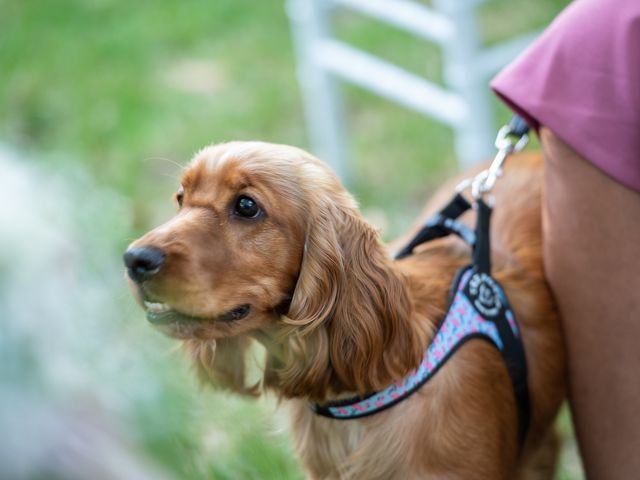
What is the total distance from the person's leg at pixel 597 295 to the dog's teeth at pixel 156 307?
3.97 feet

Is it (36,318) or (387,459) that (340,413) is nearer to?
(387,459)

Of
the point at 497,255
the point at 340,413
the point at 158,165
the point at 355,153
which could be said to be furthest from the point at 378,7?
the point at 340,413

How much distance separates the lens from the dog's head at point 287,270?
2.41m

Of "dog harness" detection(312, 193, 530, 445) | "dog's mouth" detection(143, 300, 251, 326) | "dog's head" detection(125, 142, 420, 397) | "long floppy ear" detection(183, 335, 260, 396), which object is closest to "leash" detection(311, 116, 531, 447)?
"dog harness" detection(312, 193, 530, 445)

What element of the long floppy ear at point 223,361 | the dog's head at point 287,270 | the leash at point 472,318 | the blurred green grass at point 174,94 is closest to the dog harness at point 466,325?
the leash at point 472,318

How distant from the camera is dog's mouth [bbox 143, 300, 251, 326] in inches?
94.7

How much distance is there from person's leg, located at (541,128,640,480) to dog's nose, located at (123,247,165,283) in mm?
1213

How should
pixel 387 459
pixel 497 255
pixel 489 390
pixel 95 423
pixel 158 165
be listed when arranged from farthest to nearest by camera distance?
pixel 158 165
pixel 497 255
pixel 489 390
pixel 387 459
pixel 95 423

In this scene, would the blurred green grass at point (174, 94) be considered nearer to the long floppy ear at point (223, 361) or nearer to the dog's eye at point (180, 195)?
the long floppy ear at point (223, 361)

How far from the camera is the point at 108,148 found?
243 inches

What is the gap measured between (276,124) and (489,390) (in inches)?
145

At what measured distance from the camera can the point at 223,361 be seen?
278cm

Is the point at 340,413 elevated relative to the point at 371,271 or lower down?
lower down

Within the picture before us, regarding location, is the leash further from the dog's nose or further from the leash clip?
the dog's nose
